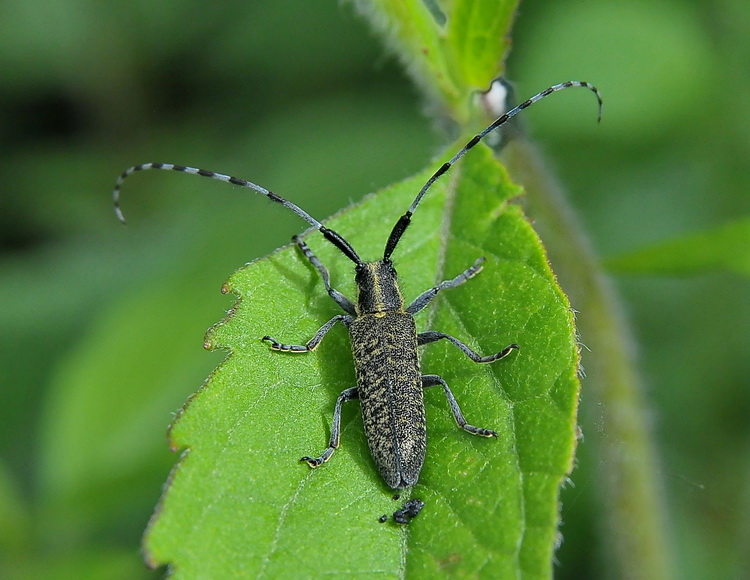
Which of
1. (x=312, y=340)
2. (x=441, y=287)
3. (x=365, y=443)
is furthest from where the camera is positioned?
(x=441, y=287)

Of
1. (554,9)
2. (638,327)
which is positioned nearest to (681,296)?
(638,327)

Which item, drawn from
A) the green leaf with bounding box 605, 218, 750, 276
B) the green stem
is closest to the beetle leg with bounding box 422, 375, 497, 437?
the green stem

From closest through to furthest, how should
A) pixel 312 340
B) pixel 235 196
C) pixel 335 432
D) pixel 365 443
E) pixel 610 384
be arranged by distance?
pixel 335 432, pixel 365 443, pixel 312 340, pixel 610 384, pixel 235 196

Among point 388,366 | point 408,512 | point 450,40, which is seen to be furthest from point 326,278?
point 408,512

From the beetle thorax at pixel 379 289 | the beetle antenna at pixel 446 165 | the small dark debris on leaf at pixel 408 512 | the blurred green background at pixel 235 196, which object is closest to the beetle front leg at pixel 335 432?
the small dark debris on leaf at pixel 408 512

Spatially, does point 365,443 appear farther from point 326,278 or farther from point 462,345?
point 326,278

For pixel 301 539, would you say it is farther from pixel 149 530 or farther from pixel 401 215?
pixel 401 215

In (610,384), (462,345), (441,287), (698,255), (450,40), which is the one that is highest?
(450,40)
